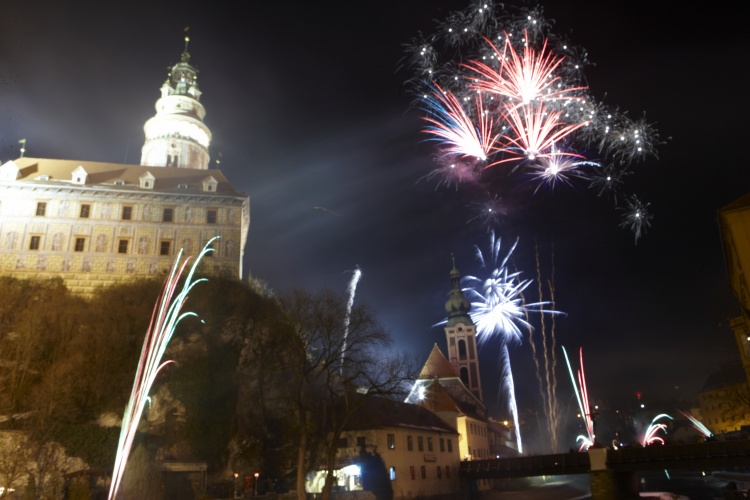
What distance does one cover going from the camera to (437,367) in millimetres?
74375

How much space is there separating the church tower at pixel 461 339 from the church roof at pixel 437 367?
34.5ft

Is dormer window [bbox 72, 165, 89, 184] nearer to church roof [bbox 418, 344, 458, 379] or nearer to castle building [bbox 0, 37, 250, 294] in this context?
castle building [bbox 0, 37, 250, 294]

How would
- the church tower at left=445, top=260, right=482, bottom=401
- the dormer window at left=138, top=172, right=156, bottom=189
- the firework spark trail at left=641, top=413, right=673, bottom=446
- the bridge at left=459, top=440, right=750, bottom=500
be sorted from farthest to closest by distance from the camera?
the church tower at left=445, top=260, right=482, bottom=401
the firework spark trail at left=641, top=413, right=673, bottom=446
the dormer window at left=138, top=172, right=156, bottom=189
the bridge at left=459, top=440, right=750, bottom=500


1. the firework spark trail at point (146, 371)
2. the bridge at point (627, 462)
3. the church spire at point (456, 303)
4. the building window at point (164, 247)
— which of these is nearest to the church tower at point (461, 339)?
the church spire at point (456, 303)

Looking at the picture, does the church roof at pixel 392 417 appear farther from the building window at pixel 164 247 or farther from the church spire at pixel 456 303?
the church spire at pixel 456 303

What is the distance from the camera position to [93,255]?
168 feet

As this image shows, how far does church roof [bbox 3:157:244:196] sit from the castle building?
94 mm

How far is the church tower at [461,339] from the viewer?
84875 mm

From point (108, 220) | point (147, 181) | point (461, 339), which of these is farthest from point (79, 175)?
point (461, 339)

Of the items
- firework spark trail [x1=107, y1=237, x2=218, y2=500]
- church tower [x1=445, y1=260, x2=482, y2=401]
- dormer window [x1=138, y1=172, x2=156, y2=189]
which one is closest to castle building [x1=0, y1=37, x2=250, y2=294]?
dormer window [x1=138, y1=172, x2=156, y2=189]

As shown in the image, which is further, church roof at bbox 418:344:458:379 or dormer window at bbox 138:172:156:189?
church roof at bbox 418:344:458:379

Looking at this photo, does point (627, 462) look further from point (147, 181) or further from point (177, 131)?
point (177, 131)

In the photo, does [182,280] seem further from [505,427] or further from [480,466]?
[505,427]

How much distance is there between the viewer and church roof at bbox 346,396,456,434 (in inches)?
1596
